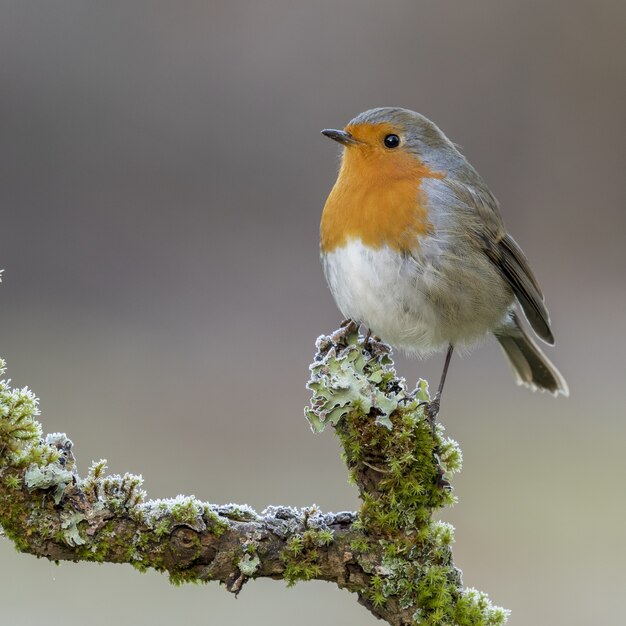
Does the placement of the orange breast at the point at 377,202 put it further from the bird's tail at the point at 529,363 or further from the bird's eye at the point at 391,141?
the bird's tail at the point at 529,363

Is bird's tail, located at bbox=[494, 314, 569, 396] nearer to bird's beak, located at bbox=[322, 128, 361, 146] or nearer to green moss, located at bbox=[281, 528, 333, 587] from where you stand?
bird's beak, located at bbox=[322, 128, 361, 146]

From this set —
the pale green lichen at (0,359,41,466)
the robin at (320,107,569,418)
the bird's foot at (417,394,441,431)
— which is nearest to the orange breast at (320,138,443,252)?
the robin at (320,107,569,418)

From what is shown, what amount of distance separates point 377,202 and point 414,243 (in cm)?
16

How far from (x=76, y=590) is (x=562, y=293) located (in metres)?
3.94

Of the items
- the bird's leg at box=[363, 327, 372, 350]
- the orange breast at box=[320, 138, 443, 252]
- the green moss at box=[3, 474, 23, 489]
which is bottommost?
the green moss at box=[3, 474, 23, 489]

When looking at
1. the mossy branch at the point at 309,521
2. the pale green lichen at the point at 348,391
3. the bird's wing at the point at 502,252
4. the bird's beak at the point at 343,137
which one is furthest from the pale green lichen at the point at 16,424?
the bird's wing at the point at 502,252

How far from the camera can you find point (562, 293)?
6562 mm

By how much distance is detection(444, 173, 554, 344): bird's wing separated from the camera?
298 cm

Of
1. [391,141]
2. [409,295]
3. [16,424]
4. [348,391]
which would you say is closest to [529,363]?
[409,295]

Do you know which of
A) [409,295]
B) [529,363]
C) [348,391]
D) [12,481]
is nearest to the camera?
[12,481]

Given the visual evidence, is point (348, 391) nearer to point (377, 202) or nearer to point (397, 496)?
point (397, 496)

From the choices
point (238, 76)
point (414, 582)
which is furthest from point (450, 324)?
point (238, 76)

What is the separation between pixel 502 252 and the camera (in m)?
3.07

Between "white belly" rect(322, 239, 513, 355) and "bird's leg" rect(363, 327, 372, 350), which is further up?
"white belly" rect(322, 239, 513, 355)
